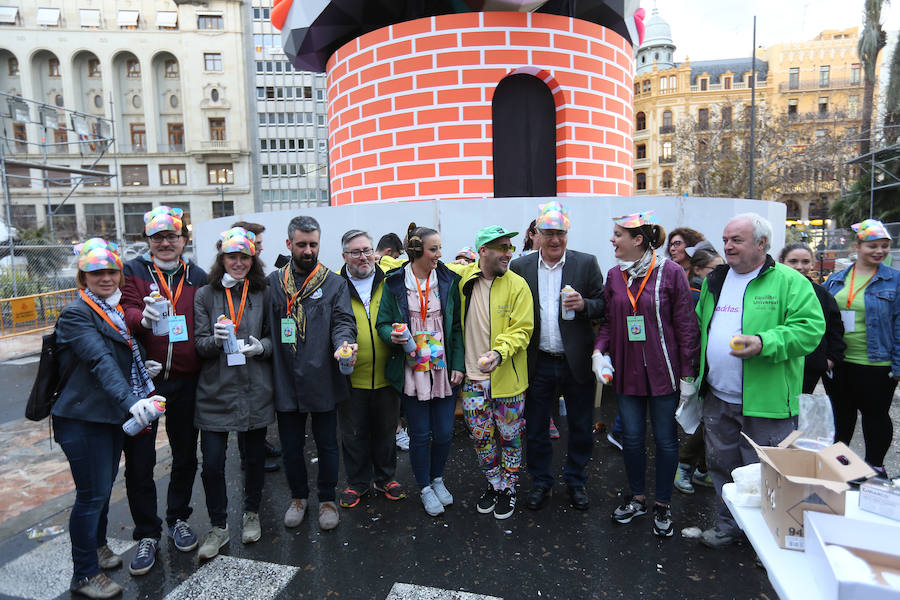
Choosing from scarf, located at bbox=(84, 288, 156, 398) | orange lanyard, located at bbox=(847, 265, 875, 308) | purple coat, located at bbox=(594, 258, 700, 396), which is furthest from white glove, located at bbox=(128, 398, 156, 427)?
orange lanyard, located at bbox=(847, 265, 875, 308)

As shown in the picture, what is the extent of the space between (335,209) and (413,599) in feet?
14.7

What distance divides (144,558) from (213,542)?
37cm

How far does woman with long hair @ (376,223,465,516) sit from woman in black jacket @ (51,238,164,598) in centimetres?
149

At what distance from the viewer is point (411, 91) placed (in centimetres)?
734

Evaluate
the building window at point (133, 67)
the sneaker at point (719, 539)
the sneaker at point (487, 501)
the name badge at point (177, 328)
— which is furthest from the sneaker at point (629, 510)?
the building window at point (133, 67)

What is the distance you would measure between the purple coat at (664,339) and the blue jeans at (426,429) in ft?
4.10

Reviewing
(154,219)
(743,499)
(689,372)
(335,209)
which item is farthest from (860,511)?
(335,209)

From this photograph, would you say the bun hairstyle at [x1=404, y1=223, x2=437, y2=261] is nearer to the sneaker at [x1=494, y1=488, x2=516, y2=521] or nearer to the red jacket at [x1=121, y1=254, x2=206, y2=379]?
the red jacket at [x1=121, y1=254, x2=206, y2=379]

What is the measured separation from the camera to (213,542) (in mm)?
3252

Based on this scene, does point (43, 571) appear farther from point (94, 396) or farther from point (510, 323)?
point (510, 323)

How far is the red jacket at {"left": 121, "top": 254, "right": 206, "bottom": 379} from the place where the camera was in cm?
319

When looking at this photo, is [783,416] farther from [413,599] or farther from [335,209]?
[335,209]

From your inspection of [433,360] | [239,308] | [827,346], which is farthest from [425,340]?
[827,346]

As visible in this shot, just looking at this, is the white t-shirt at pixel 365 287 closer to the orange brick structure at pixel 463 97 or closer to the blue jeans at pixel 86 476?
the blue jeans at pixel 86 476
